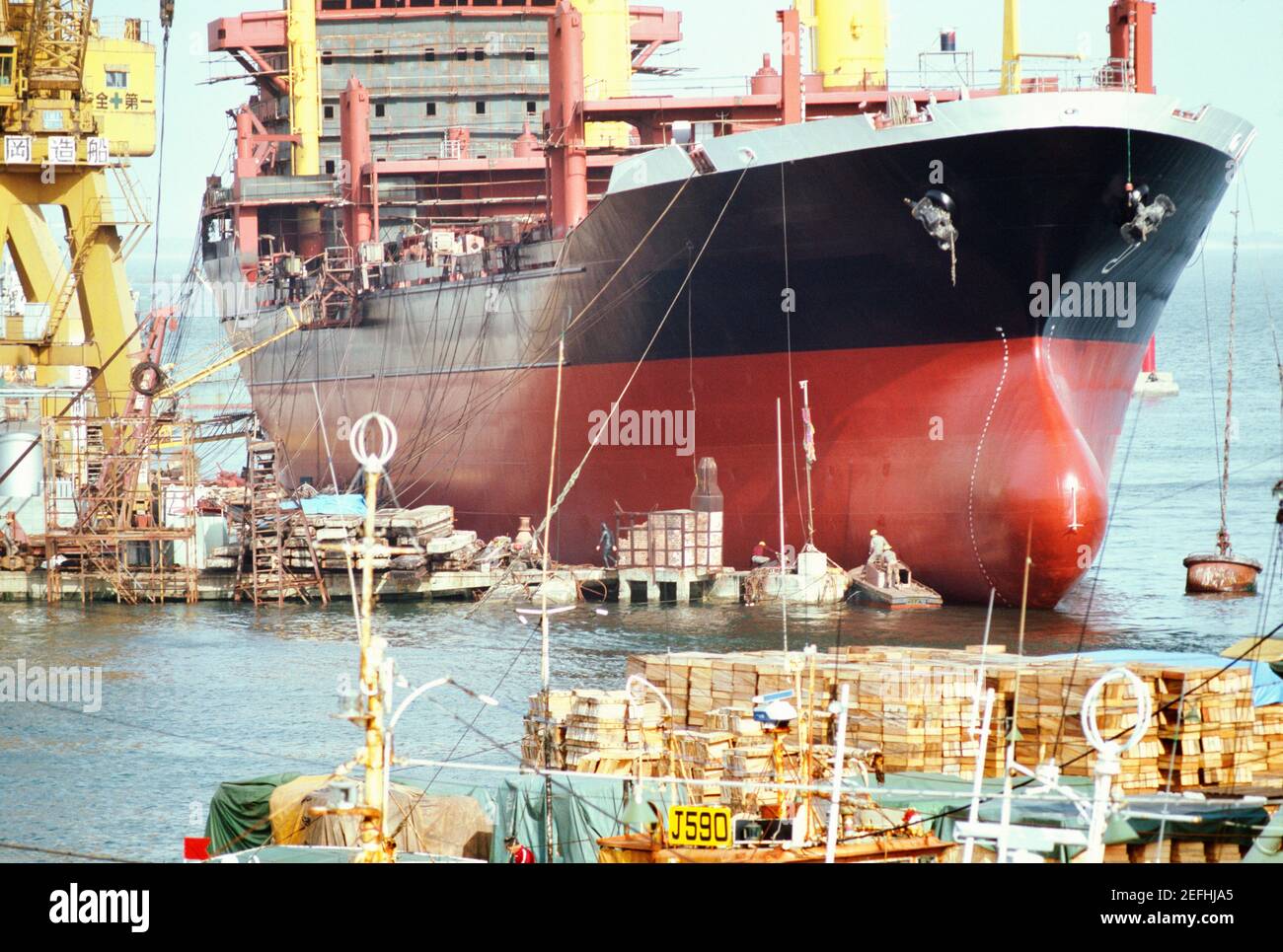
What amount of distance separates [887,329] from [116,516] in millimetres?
12421

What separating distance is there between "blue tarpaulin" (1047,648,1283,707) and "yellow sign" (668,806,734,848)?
15.1 ft

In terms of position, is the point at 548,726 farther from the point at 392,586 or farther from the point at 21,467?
the point at 21,467

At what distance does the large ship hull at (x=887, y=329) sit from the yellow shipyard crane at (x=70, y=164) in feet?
21.9

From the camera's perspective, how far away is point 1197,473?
4956 centimetres

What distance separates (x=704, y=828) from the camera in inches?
385

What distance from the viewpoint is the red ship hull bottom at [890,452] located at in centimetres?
2327

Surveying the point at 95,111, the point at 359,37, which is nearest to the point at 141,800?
the point at 95,111

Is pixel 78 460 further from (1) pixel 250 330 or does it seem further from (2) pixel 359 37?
(2) pixel 359 37

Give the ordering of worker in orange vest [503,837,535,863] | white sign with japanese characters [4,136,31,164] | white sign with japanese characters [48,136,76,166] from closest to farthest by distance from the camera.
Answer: worker in orange vest [503,837,535,863]
white sign with japanese characters [4,136,31,164]
white sign with japanese characters [48,136,76,166]

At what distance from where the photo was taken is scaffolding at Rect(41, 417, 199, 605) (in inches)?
1110

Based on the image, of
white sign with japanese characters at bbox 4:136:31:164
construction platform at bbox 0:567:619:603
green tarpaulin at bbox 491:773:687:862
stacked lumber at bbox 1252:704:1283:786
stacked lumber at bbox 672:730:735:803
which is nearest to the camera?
green tarpaulin at bbox 491:773:687:862

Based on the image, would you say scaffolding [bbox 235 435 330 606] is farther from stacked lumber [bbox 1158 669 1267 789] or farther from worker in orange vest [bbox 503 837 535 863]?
stacked lumber [bbox 1158 669 1267 789]

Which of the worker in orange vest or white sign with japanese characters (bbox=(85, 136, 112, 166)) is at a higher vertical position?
white sign with japanese characters (bbox=(85, 136, 112, 166))

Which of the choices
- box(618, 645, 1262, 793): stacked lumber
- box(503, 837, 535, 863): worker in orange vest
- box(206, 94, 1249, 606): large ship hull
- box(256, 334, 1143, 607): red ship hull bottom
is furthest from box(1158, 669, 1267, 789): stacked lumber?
box(206, 94, 1249, 606): large ship hull
